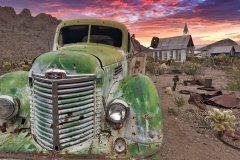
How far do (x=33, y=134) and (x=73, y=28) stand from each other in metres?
2.91

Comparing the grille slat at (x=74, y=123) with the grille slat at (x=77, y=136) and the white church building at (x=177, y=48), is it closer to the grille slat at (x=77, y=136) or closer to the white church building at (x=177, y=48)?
the grille slat at (x=77, y=136)

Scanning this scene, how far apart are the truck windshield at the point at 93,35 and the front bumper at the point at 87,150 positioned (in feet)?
8.30

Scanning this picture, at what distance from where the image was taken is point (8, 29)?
5003 centimetres

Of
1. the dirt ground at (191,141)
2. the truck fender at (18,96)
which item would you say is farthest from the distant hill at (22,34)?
the truck fender at (18,96)

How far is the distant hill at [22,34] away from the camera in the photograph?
4172 centimetres

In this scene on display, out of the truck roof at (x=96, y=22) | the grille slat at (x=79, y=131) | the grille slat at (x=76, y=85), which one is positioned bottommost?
the grille slat at (x=79, y=131)

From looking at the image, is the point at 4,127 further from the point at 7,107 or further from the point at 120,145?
the point at 120,145

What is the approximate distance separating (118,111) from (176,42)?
123ft

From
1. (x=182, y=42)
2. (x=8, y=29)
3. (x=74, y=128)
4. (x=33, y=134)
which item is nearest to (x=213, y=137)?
(x=74, y=128)

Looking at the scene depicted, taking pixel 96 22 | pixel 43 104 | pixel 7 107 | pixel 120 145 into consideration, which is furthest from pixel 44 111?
pixel 96 22

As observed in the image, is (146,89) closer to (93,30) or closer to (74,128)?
(74,128)

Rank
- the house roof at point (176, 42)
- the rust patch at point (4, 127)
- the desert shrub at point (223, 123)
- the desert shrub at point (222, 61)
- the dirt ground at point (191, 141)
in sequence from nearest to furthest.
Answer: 1. the rust patch at point (4, 127)
2. the dirt ground at point (191, 141)
3. the desert shrub at point (223, 123)
4. the desert shrub at point (222, 61)
5. the house roof at point (176, 42)

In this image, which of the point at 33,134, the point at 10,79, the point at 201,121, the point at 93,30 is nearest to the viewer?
A: the point at 33,134

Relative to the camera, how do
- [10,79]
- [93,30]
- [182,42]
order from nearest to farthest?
[10,79] → [93,30] → [182,42]
